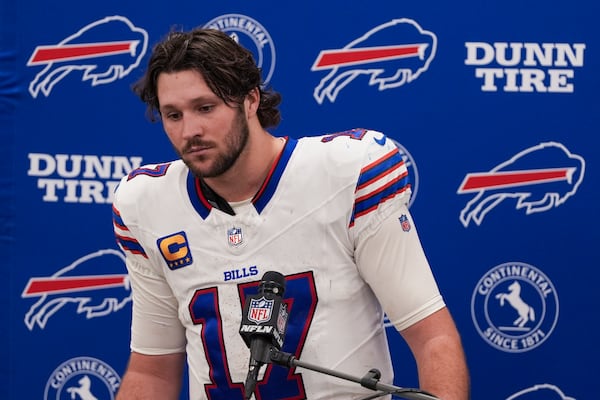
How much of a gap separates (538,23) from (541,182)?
0.47m

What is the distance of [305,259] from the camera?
2.32 meters

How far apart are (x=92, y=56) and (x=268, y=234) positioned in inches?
51.7

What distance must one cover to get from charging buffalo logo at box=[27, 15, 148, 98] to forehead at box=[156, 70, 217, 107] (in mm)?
1152

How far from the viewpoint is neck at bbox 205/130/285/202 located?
2.35 meters

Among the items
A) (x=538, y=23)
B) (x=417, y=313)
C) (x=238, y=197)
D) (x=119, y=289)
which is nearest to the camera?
(x=417, y=313)

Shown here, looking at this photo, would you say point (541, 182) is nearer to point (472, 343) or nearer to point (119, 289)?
point (472, 343)

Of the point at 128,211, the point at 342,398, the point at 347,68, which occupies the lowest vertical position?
the point at 342,398

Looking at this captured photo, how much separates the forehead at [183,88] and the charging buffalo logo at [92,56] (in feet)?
3.78

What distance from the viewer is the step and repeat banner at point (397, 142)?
3229 mm

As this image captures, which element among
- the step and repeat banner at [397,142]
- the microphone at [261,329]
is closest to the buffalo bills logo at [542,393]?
the step and repeat banner at [397,142]

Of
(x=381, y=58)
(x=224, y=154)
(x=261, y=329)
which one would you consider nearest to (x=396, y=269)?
(x=224, y=154)

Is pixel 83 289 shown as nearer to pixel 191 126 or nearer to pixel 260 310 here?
pixel 191 126

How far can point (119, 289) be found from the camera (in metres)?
3.44

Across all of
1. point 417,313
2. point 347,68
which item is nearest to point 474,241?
point 347,68
